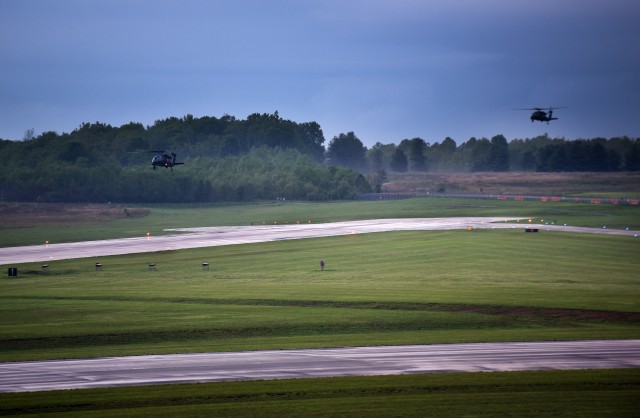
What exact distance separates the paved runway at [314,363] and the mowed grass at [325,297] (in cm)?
232

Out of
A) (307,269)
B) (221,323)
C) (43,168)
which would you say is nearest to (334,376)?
(221,323)

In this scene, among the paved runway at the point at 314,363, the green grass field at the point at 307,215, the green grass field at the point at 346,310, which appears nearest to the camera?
the green grass field at the point at 346,310

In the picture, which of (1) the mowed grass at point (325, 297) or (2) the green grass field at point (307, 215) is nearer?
(1) the mowed grass at point (325, 297)

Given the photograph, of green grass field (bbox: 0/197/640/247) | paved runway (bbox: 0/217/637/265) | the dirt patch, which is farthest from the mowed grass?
the dirt patch

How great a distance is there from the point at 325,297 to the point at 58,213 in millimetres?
109010

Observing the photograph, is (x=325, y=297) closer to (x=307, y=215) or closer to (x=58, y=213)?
(x=307, y=215)

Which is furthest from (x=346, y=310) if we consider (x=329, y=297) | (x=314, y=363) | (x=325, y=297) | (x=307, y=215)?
(x=307, y=215)

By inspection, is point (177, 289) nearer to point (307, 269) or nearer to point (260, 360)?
point (307, 269)

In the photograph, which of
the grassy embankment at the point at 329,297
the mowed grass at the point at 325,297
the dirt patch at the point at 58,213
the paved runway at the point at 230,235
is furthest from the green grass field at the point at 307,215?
the mowed grass at the point at 325,297

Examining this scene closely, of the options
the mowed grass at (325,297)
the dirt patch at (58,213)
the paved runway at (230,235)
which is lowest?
the mowed grass at (325,297)

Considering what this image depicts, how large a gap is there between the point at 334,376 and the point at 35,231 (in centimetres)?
10352

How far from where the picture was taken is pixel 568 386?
1272 inches

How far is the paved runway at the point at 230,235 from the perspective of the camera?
9762 cm

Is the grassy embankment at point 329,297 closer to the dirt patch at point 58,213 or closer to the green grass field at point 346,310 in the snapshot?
the green grass field at point 346,310
